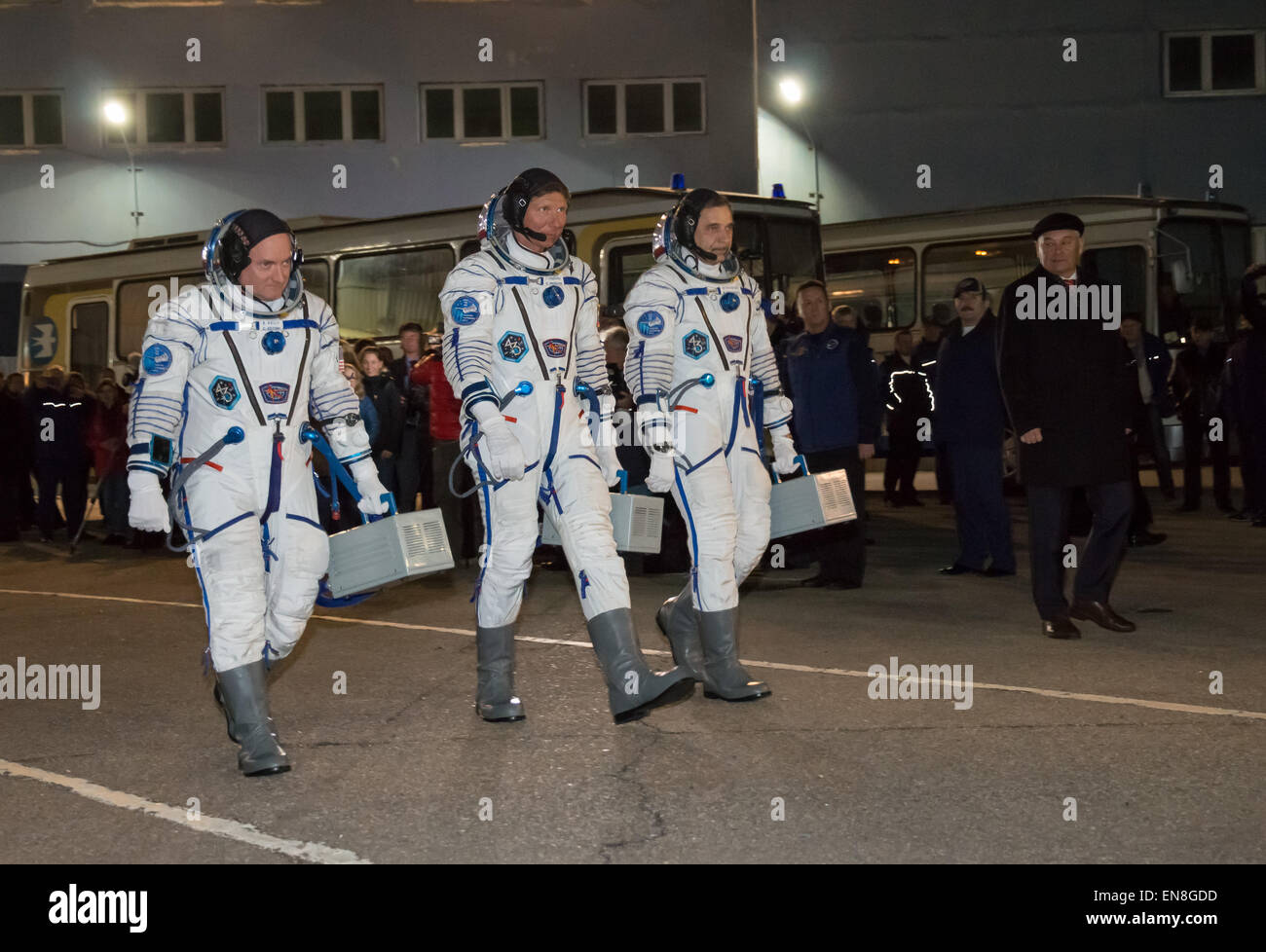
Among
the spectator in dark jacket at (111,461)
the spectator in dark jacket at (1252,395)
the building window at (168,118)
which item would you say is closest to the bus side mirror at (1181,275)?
the spectator in dark jacket at (1252,395)

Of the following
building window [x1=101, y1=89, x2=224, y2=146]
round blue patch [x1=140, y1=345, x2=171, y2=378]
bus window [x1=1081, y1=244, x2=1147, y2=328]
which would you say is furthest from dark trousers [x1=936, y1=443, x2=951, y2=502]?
building window [x1=101, y1=89, x2=224, y2=146]

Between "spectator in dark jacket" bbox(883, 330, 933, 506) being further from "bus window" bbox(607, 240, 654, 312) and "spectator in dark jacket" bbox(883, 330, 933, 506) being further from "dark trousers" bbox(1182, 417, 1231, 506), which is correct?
"bus window" bbox(607, 240, 654, 312)

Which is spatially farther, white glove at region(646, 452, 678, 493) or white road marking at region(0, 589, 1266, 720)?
white glove at region(646, 452, 678, 493)

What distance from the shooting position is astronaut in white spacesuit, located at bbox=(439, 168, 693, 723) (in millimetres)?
5531

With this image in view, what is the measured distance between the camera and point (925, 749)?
17.0 feet

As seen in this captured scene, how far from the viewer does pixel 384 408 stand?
11.4 m

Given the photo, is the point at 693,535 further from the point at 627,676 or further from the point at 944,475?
the point at 944,475

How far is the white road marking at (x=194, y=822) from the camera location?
416 cm

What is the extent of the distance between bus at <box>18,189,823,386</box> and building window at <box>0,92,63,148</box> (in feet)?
25.7

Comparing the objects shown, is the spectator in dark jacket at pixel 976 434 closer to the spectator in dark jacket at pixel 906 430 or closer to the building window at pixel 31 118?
the spectator in dark jacket at pixel 906 430
